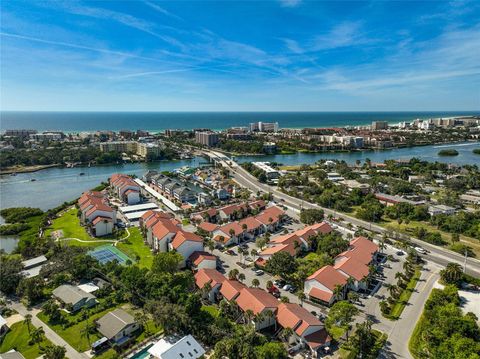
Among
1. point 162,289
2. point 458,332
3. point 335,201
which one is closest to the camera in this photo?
point 458,332

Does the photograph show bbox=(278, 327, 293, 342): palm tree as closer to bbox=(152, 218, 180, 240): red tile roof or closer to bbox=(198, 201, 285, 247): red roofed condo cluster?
bbox=(198, 201, 285, 247): red roofed condo cluster

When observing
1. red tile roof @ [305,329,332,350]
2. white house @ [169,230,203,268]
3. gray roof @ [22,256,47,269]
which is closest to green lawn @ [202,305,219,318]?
white house @ [169,230,203,268]

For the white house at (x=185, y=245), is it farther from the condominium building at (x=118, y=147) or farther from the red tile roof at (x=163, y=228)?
the condominium building at (x=118, y=147)

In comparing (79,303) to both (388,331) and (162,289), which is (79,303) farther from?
(388,331)

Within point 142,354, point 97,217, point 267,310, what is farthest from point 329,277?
point 97,217

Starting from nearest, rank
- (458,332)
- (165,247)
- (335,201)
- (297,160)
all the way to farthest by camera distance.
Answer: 1. (458,332)
2. (165,247)
3. (335,201)
4. (297,160)

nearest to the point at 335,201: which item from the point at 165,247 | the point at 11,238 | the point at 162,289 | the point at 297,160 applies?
the point at 165,247

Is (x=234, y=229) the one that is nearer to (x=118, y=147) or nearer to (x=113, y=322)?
(x=113, y=322)
